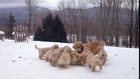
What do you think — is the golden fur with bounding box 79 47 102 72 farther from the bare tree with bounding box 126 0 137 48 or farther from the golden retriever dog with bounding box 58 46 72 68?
the bare tree with bounding box 126 0 137 48

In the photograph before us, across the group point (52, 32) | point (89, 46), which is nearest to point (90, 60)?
point (89, 46)

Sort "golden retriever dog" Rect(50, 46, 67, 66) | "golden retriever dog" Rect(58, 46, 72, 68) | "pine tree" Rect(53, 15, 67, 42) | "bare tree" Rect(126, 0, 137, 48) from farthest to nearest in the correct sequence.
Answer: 1. "pine tree" Rect(53, 15, 67, 42)
2. "bare tree" Rect(126, 0, 137, 48)
3. "golden retriever dog" Rect(50, 46, 67, 66)
4. "golden retriever dog" Rect(58, 46, 72, 68)

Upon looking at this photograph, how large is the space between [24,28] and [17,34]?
126 centimetres

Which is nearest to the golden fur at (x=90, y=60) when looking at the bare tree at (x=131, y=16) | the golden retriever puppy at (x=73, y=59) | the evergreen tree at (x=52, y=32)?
the golden retriever puppy at (x=73, y=59)

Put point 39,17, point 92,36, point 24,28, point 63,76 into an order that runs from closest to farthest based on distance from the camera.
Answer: point 63,76
point 24,28
point 92,36
point 39,17

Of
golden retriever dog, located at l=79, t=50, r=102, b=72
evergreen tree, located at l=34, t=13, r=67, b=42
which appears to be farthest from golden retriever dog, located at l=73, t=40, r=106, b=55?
evergreen tree, located at l=34, t=13, r=67, b=42

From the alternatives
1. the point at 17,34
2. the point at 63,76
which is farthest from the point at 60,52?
the point at 17,34

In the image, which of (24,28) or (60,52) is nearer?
(60,52)

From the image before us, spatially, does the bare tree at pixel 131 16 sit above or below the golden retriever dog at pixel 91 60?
above

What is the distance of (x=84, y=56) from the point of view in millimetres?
6113

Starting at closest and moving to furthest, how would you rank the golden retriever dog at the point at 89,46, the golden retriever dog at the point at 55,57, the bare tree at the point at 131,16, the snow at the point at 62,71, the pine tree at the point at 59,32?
the snow at the point at 62,71 < the golden retriever dog at the point at 55,57 < the golden retriever dog at the point at 89,46 < the bare tree at the point at 131,16 < the pine tree at the point at 59,32

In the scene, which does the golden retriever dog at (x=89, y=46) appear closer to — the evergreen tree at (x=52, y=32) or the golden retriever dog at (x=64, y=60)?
the golden retriever dog at (x=64, y=60)

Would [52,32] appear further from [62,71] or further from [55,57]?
[62,71]

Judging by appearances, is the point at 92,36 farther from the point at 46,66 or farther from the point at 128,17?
the point at 46,66
